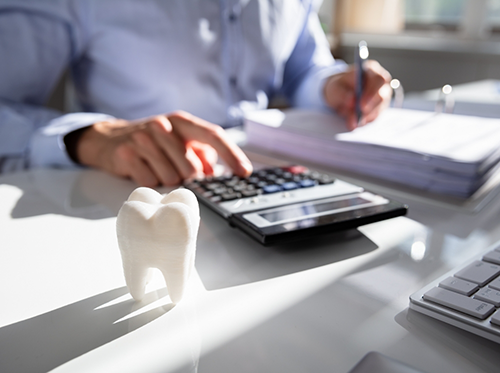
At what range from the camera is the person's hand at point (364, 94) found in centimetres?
67

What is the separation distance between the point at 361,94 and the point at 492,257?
424 millimetres

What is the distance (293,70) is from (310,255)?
2.88 feet

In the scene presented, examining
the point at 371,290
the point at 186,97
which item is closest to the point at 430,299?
the point at 371,290

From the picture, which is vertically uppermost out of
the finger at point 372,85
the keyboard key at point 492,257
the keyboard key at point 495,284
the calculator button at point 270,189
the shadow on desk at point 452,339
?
the finger at point 372,85

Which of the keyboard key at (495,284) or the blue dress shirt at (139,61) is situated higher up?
the blue dress shirt at (139,61)

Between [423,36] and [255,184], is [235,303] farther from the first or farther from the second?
[423,36]

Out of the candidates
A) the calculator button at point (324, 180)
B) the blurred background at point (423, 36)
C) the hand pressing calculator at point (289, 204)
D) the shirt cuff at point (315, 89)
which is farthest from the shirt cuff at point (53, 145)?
the blurred background at point (423, 36)

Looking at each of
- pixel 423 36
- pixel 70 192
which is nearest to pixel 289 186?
pixel 70 192

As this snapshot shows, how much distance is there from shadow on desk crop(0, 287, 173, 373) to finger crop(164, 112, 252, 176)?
0.21m

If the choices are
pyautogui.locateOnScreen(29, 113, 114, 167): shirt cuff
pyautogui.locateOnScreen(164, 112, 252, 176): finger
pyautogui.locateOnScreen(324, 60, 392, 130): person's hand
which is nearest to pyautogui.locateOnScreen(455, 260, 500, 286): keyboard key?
pyautogui.locateOnScreen(164, 112, 252, 176): finger

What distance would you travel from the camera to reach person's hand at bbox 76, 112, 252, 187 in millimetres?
466

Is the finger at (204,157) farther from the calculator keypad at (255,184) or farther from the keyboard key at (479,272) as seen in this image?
the keyboard key at (479,272)

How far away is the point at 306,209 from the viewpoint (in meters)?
0.36

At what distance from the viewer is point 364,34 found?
2912mm
